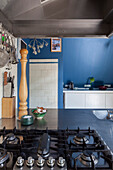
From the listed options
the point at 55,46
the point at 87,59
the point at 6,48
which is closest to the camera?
the point at 6,48

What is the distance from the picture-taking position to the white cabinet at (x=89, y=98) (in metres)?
4.07

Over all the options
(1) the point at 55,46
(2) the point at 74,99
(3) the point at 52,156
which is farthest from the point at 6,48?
(2) the point at 74,99

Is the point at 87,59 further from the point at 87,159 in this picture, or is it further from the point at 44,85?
the point at 87,159

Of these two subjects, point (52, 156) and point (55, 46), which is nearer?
point (52, 156)

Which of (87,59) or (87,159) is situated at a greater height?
(87,59)

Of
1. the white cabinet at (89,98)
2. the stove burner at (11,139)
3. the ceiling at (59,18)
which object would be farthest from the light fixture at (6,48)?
the white cabinet at (89,98)

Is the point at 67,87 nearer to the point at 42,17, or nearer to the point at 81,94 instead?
the point at 81,94

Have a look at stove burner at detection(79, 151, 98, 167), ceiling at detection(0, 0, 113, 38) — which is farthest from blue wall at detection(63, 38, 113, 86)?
stove burner at detection(79, 151, 98, 167)

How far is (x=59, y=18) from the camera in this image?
3.73ft

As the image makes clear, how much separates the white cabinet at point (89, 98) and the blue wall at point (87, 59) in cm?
70

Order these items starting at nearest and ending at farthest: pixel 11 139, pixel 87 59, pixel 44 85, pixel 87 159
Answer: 1. pixel 87 159
2. pixel 11 139
3. pixel 44 85
4. pixel 87 59

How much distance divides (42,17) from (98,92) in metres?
3.25

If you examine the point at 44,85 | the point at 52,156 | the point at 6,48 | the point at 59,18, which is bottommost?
the point at 52,156

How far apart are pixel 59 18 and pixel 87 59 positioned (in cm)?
360
